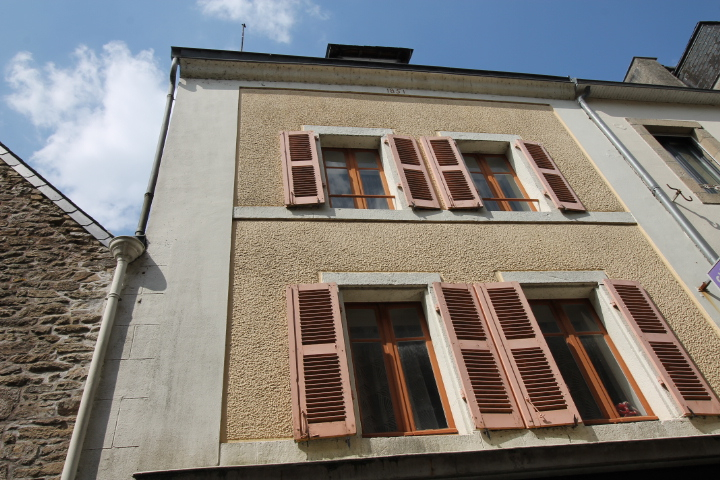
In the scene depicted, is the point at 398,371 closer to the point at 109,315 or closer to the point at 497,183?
the point at 109,315

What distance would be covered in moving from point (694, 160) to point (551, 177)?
2877mm

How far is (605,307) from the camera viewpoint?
5234mm

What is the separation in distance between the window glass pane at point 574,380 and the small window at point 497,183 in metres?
1.92

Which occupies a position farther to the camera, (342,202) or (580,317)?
(342,202)

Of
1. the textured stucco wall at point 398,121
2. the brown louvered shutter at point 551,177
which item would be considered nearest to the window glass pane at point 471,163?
the textured stucco wall at point 398,121

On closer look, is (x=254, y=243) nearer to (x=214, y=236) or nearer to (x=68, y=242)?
(x=214, y=236)

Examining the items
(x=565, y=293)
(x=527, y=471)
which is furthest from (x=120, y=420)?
(x=565, y=293)

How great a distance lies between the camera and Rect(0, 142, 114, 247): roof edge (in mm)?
4938

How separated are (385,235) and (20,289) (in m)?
3.20

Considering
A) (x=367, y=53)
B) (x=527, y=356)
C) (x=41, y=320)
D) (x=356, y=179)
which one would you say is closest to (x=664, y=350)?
(x=527, y=356)

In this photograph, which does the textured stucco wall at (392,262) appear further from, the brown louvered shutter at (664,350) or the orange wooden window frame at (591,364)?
the orange wooden window frame at (591,364)

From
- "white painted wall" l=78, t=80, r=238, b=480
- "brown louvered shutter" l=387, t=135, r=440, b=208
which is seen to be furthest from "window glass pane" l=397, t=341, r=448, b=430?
"brown louvered shutter" l=387, t=135, r=440, b=208

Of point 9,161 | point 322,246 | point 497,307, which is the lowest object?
point 497,307

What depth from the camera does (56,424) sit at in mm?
3695
